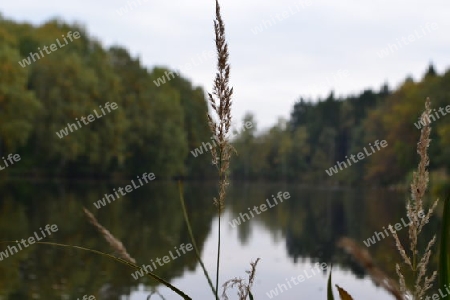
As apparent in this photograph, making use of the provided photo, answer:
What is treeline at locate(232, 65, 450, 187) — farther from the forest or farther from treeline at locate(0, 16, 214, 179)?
treeline at locate(0, 16, 214, 179)

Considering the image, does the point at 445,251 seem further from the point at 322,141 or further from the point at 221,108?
the point at 322,141

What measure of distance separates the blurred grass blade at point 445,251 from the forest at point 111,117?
4687cm

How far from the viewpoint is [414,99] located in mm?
65688

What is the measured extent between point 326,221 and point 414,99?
130 feet

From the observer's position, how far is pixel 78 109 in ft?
178

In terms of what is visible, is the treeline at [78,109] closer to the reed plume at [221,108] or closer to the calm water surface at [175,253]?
the calm water surface at [175,253]

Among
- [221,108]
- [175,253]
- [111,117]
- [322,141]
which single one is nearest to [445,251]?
[221,108]

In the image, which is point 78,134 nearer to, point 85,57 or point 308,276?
point 85,57

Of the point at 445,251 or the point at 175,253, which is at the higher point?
the point at 175,253

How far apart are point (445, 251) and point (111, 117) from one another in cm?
5869

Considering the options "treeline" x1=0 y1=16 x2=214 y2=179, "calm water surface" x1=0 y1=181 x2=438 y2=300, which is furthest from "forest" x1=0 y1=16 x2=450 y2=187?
"calm water surface" x1=0 y1=181 x2=438 y2=300

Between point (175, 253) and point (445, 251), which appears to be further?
point (175, 253)

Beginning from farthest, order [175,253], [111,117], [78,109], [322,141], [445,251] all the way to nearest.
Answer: [322,141], [111,117], [78,109], [175,253], [445,251]

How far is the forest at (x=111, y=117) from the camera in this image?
5116cm
